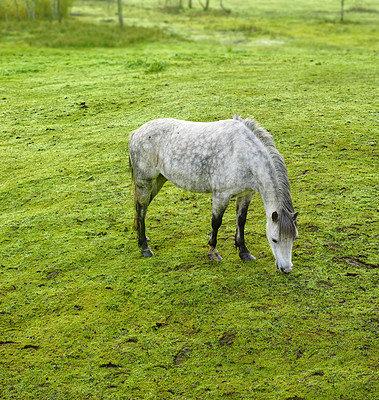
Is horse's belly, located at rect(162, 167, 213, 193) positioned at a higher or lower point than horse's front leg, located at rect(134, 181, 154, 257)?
higher

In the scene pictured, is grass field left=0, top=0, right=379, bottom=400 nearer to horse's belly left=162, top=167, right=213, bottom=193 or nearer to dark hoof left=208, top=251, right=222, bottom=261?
dark hoof left=208, top=251, right=222, bottom=261

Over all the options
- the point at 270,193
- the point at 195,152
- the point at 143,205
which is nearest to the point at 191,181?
the point at 195,152

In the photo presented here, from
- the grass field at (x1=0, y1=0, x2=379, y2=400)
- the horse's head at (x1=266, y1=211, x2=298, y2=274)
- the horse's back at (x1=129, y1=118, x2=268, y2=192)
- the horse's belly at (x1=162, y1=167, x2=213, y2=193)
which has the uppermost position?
the horse's back at (x1=129, y1=118, x2=268, y2=192)

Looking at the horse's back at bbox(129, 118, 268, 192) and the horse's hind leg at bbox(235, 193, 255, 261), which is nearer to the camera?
the horse's back at bbox(129, 118, 268, 192)

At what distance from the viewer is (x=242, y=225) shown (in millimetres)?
5602

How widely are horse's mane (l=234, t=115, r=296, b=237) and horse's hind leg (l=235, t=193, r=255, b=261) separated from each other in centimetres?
83

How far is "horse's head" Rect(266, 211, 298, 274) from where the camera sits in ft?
14.8

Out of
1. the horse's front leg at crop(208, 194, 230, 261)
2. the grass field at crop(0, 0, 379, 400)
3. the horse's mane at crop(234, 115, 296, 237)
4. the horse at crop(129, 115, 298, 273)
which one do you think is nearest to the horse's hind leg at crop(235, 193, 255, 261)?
the horse at crop(129, 115, 298, 273)

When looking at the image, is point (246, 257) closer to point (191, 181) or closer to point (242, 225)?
point (242, 225)

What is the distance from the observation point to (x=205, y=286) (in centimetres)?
525

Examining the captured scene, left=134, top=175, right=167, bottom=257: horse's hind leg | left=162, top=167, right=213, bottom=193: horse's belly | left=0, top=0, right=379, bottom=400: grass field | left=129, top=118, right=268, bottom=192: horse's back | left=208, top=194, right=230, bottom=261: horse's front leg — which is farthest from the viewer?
left=134, top=175, right=167, bottom=257: horse's hind leg

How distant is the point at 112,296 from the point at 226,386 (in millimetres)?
2015

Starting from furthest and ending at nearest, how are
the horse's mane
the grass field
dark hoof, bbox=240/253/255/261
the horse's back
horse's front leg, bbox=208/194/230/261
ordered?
dark hoof, bbox=240/253/255/261
horse's front leg, bbox=208/194/230/261
the horse's back
the horse's mane
the grass field

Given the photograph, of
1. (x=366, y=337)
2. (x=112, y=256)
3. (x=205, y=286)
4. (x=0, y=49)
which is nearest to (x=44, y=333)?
(x=112, y=256)
